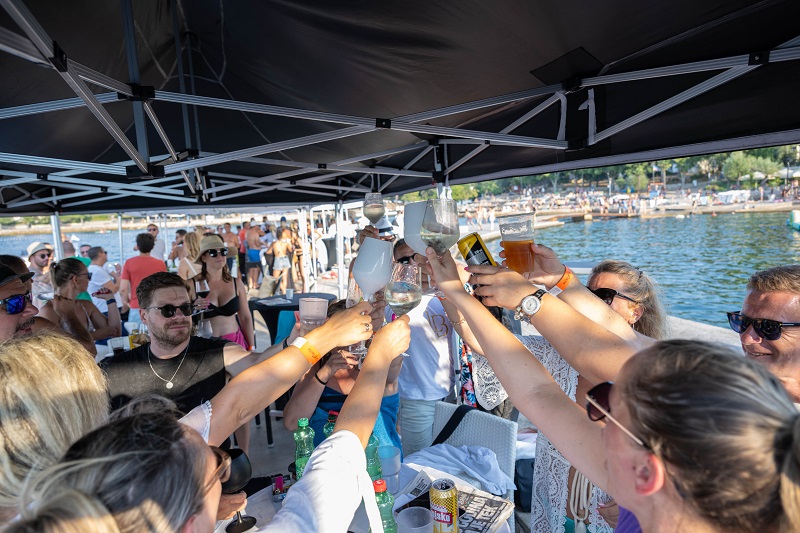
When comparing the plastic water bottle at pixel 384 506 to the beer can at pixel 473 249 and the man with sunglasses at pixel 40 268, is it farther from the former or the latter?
the man with sunglasses at pixel 40 268

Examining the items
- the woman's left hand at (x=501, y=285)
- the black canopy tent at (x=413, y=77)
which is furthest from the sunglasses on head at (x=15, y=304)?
the woman's left hand at (x=501, y=285)

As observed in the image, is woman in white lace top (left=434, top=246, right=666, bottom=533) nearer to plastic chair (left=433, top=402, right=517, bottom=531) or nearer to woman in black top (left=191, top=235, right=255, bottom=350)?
plastic chair (left=433, top=402, right=517, bottom=531)

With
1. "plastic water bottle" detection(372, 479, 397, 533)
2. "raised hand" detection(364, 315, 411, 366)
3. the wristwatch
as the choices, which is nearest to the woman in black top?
"plastic water bottle" detection(372, 479, 397, 533)

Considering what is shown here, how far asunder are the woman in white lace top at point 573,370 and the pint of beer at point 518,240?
0.17m

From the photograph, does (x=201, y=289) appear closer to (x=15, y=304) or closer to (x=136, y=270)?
(x=136, y=270)

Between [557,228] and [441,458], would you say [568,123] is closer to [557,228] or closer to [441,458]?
[441,458]

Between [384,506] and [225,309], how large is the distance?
3.14 metres

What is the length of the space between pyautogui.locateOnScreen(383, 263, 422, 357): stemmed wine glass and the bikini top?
3.25m

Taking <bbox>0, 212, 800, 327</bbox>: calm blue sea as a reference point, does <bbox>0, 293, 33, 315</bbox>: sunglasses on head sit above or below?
above

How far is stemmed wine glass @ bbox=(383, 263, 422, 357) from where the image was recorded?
144cm

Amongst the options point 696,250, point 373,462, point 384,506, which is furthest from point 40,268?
point 696,250

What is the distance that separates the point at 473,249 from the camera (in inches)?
57.3

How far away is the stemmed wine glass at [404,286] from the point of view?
1.44 metres

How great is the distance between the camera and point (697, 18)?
1719mm
